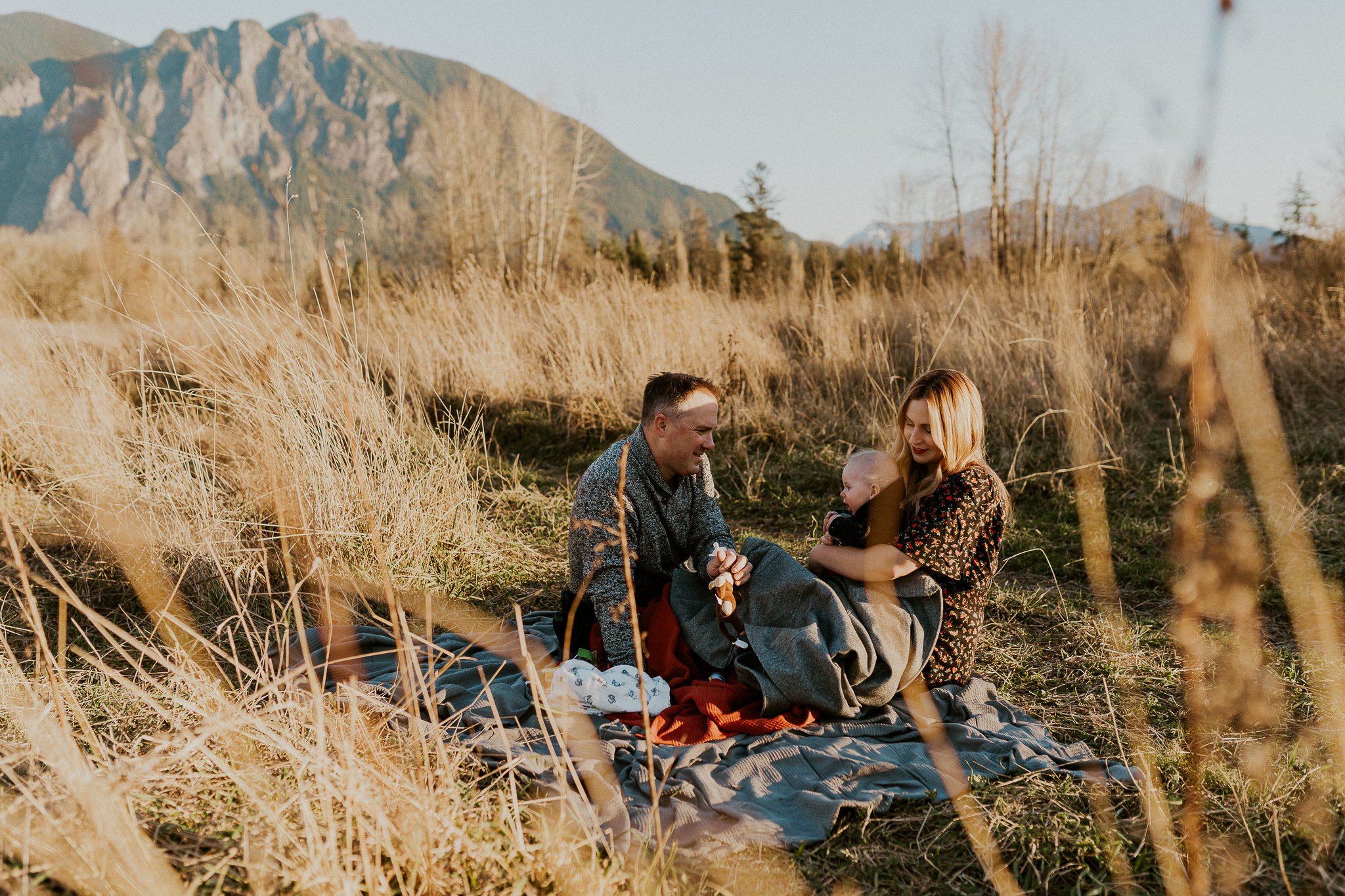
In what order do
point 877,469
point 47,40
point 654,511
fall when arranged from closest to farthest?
point 47,40, point 877,469, point 654,511

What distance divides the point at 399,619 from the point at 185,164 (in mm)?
111714

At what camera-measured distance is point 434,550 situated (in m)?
3.56

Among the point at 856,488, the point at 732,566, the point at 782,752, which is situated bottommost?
the point at 782,752

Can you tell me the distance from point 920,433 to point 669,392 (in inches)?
33.4

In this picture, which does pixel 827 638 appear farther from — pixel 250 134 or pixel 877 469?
pixel 250 134

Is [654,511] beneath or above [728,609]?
above

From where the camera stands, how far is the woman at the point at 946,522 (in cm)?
240

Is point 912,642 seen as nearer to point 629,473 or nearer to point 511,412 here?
point 629,473

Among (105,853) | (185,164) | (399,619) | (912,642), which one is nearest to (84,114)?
(399,619)

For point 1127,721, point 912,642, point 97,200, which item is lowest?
point 1127,721

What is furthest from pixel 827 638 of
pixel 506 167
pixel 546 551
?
pixel 506 167

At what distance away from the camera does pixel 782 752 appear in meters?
2.26

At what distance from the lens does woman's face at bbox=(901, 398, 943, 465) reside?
97.6 inches

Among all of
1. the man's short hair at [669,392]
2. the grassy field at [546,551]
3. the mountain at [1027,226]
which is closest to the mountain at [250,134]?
the grassy field at [546,551]
